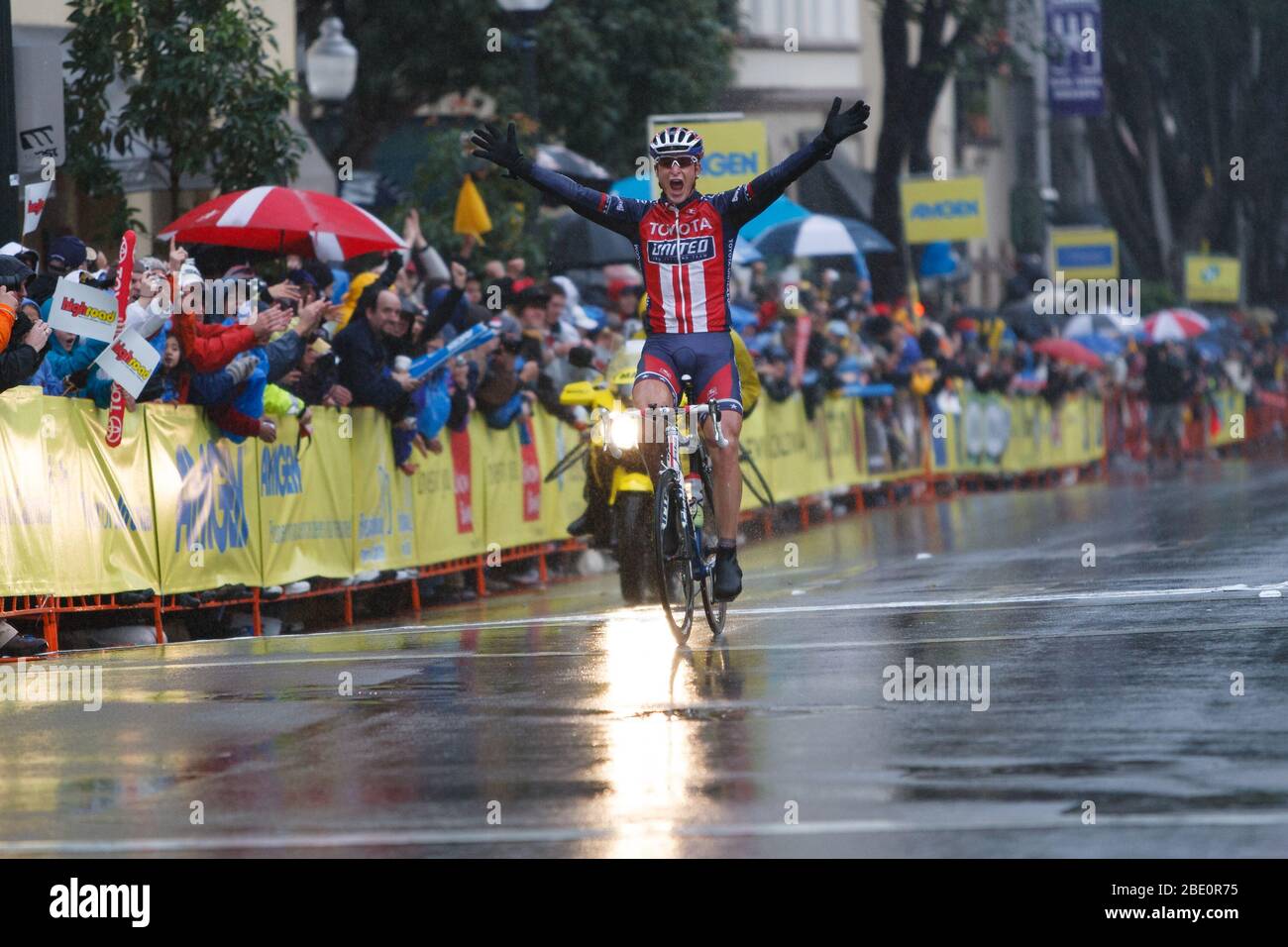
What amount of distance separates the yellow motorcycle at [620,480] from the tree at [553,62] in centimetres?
1566

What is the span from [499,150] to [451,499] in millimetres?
5503

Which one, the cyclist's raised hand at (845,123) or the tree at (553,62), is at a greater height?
the tree at (553,62)

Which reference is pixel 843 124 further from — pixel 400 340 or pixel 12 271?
pixel 400 340

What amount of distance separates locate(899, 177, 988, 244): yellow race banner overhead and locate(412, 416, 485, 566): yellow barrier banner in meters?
20.7

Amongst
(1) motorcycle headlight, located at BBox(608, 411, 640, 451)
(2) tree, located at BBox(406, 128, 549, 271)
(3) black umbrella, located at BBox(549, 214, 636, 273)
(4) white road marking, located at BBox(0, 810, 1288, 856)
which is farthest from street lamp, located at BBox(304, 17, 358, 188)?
(4) white road marking, located at BBox(0, 810, 1288, 856)

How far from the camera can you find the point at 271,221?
1653cm

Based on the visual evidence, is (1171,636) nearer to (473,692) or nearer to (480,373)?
(473,692)

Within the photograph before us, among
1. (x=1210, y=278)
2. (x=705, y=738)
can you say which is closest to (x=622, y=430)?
(x=705, y=738)

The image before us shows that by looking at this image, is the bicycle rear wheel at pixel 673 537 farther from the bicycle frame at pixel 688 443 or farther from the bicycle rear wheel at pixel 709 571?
the bicycle rear wheel at pixel 709 571

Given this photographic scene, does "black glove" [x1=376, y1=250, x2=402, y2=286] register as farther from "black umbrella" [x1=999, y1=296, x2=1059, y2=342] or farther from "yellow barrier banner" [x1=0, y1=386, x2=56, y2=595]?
"black umbrella" [x1=999, y1=296, x2=1059, y2=342]

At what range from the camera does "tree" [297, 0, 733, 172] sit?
3155 centimetres

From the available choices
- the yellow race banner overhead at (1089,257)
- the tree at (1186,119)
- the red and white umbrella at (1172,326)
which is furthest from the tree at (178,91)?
the tree at (1186,119)

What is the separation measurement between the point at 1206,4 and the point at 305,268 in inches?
1652

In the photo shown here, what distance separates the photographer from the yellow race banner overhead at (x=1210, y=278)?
57.8 meters
